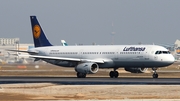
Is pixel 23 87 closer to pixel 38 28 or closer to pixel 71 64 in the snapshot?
pixel 71 64

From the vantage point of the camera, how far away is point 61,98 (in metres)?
40.3

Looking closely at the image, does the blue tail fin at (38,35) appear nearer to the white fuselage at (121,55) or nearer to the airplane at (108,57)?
the airplane at (108,57)

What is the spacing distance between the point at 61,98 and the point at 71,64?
30.1m

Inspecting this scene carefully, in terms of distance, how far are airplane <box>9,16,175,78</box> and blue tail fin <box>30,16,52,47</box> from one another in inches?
65.4

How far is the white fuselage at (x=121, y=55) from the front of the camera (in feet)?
211

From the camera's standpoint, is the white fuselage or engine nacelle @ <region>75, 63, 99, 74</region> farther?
engine nacelle @ <region>75, 63, 99, 74</region>

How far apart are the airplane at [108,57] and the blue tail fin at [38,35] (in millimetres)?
1660

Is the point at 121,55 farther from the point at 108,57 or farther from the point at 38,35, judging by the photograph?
the point at 38,35

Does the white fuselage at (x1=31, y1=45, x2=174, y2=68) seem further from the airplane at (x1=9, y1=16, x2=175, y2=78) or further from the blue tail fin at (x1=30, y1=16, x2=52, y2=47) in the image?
the blue tail fin at (x1=30, y1=16, x2=52, y2=47)

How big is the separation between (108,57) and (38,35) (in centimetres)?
1387

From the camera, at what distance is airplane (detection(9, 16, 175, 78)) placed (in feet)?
212

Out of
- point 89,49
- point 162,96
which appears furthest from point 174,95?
point 89,49

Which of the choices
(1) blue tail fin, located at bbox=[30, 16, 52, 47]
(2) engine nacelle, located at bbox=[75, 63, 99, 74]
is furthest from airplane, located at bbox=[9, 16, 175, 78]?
(1) blue tail fin, located at bbox=[30, 16, 52, 47]

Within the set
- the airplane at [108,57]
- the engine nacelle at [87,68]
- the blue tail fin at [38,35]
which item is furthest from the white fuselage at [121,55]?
the blue tail fin at [38,35]
